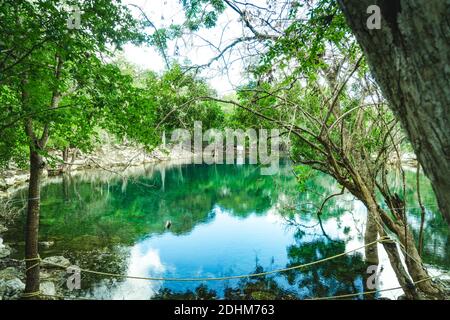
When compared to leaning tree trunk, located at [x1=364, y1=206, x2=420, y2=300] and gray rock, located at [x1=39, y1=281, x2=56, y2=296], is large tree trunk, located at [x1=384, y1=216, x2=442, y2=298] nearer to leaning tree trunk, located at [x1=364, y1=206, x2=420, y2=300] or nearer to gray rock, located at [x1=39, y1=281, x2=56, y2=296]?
leaning tree trunk, located at [x1=364, y1=206, x2=420, y2=300]

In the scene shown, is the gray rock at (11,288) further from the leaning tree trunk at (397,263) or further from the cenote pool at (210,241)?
the leaning tree trunk at (397,263)

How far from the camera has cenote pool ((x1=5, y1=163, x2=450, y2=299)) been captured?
7.55m

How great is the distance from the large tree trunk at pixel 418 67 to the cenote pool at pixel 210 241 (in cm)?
413

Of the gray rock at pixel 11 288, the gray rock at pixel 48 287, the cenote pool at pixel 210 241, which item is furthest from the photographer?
the cenote pool at pixel 210 241

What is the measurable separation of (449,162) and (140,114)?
13.9 feet

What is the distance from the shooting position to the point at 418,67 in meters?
0.86

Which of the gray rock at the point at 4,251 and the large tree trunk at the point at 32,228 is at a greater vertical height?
the large tree trunk at the point at 32,228

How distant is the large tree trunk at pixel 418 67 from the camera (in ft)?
2.71

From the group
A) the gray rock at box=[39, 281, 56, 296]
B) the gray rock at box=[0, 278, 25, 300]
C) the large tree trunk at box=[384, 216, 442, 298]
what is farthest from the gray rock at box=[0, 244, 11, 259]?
the large tree trunk at box=[384, 216, 442, 298]

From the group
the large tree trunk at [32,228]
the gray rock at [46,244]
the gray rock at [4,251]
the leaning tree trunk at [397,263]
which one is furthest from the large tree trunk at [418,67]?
the gray rock at [46,244]
